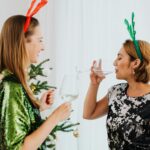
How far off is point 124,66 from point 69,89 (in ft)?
1.55

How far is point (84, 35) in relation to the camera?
2984mm

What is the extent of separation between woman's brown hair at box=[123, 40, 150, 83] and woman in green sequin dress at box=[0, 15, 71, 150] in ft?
1.73

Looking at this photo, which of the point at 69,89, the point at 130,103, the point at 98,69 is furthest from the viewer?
the point at 98,69

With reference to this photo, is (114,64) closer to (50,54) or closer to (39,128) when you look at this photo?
(39,128)

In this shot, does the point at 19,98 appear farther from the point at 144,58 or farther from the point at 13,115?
the point at 144,58

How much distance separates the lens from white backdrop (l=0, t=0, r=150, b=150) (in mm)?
2738

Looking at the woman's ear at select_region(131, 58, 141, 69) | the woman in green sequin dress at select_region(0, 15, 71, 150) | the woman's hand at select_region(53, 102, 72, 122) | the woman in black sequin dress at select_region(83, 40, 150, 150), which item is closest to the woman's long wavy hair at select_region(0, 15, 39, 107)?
the woman in green sequin dress at select_region(0, 15, 71, 150)

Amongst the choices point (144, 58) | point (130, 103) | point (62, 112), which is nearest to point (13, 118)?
point (62, 112)

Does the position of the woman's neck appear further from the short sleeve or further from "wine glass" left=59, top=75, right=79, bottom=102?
the short sleeve

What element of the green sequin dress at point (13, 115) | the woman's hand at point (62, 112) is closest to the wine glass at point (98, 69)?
the woman's hand at point (62, 112)

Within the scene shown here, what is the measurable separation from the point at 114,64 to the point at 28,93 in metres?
0.62

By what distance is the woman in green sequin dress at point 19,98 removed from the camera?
122 cm

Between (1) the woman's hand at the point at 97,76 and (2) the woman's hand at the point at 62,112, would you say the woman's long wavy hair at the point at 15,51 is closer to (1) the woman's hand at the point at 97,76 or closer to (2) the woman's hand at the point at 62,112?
(2) the woman's hand at the point at 62,112

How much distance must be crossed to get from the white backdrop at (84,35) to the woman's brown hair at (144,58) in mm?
781
